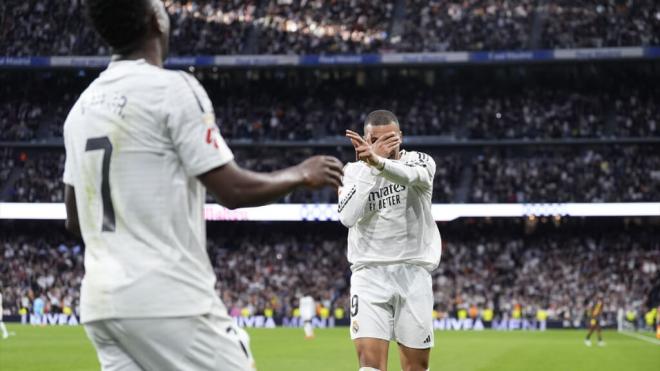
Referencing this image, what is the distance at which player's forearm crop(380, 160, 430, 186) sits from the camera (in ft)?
25.3

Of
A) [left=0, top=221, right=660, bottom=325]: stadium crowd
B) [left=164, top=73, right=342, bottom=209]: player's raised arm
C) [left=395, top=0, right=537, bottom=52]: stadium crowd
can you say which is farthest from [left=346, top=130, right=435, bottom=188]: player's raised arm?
[left=395, top=0, right=537, bottom=52]: stadium crowd

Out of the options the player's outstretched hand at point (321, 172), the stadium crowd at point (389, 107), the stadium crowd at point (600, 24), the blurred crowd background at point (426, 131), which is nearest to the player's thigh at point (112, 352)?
the player's outstretched hand at point (321, 172)

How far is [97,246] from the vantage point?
146 inches

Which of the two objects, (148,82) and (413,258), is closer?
(148,82)

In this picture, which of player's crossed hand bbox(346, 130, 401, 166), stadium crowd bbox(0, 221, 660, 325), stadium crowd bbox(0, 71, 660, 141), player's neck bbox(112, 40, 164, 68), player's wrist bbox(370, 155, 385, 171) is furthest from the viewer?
stadium crowd bbox(0, 71, 660, 141)

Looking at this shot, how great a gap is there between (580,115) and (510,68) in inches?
169

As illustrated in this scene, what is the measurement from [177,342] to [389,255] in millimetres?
5116

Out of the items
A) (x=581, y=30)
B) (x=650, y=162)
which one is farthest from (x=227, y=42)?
(x=650, y=162)

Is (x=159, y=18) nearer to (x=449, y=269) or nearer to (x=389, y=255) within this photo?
(x=389, y=255)

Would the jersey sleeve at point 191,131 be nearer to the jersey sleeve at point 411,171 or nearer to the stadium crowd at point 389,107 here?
the jersey sleeve at point 411,171

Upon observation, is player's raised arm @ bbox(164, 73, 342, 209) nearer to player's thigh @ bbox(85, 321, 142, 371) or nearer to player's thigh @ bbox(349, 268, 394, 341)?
player's thigh @ bbox(85, 321, 142, 371)

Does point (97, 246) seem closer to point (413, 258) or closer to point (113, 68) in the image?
point (113, 68)

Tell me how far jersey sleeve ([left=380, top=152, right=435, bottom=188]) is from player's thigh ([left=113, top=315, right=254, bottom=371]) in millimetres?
4148

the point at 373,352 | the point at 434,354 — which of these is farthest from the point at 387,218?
the point at 434,354
